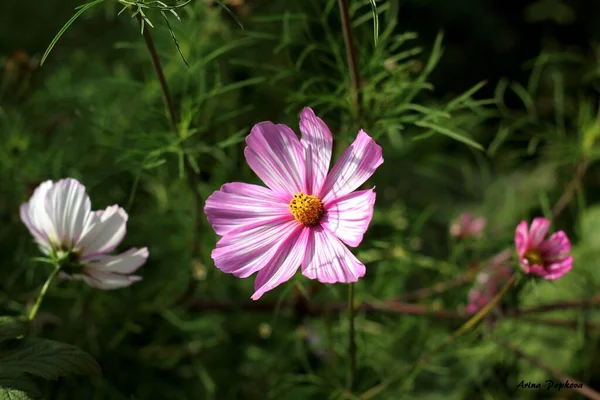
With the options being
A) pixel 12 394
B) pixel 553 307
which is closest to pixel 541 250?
pixel 553 307

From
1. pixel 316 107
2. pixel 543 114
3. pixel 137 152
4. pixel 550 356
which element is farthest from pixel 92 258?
pixel 543 114

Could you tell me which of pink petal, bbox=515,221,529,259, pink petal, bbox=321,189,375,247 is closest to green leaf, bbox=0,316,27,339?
pink petal, bbox=321,189,375,247

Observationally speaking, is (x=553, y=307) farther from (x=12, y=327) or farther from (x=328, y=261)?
(x=12, y=327)

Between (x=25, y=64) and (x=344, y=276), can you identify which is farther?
(x=25, y=64)

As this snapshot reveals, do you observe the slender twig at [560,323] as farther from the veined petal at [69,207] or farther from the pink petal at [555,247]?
the veined petal at [69,207]

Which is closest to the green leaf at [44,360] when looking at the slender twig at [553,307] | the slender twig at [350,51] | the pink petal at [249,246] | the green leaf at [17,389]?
the green leaf at [17,389]

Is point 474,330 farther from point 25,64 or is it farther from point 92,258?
point 25,64

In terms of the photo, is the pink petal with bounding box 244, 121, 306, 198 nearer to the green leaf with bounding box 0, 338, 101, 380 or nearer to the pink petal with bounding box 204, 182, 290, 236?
the pink petal with bounding box 204, 182, 290, 236
